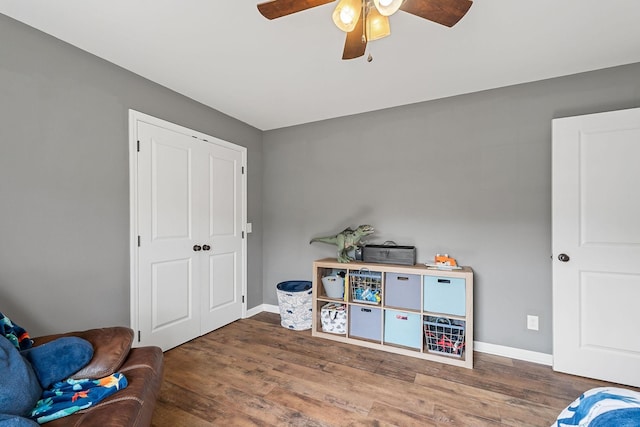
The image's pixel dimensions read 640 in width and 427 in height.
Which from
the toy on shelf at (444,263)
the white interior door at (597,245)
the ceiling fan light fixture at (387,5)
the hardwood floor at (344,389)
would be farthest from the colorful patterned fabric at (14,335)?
the white interior door at (597,245)

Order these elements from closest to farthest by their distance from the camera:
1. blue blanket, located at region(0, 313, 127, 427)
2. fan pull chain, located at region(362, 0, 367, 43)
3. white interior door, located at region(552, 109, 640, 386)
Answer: blue blanket, located at region(0, 313, 127, 427) < fan pull chain, located at region(362, 0, 367, 43) < white interior door, located at region(552, 109, 640, 386)

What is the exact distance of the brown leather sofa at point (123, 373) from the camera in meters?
1.03

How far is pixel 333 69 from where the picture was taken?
Answer: 2152mm

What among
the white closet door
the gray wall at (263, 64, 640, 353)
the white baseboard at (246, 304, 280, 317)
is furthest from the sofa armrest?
the gray wall at (263, 64, 640, 353)

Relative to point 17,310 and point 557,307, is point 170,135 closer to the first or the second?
point 17,310

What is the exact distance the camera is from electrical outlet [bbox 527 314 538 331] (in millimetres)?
2311

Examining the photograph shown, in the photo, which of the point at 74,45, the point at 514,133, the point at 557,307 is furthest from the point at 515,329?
the point at 74,45

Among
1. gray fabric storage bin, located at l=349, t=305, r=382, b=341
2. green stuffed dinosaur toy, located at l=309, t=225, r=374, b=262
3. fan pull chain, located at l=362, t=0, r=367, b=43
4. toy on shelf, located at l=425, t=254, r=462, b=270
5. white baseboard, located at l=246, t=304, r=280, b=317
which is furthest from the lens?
white baseboard, located at l=246, t=304, r=280, b=317

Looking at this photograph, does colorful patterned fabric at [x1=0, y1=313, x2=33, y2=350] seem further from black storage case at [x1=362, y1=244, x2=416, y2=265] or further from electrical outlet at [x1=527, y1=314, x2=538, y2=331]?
electrical outlet at [x1=527, y1=314, x2=538, y2=331]

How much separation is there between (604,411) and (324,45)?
216 centimetres

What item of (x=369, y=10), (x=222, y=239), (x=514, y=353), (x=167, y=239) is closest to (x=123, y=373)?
(x=167, y=239)

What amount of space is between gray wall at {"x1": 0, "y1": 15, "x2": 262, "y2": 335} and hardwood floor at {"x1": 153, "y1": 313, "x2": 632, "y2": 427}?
0.80 m

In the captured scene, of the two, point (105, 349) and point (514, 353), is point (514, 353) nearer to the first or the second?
point (514, 353)

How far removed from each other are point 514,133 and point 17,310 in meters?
3.72
